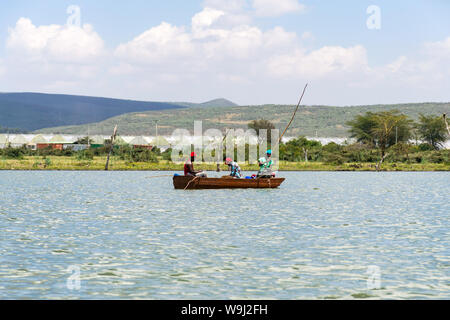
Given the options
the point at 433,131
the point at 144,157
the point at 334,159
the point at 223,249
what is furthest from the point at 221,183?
the point at 433,131

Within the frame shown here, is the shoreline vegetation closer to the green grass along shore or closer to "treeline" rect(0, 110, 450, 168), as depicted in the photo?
the green grass along shore

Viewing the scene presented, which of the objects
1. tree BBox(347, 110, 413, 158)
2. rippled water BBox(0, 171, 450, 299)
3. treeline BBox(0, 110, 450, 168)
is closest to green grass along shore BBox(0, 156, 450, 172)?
treeline BBox(0, 110, 450, 168)

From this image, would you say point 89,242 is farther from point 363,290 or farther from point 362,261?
point 363,290

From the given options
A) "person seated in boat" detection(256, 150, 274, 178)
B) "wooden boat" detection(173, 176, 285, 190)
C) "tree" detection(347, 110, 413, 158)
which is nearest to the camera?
"wooden boat" detection(173, 176, 285, 190)

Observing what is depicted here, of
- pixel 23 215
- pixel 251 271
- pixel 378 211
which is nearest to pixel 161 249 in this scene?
pixel 251 271

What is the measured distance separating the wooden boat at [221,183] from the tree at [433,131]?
278 feet

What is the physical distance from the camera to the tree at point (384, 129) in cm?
10094

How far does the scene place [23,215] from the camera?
83.4 feet

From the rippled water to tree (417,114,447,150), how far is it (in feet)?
295

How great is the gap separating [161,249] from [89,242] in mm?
2403

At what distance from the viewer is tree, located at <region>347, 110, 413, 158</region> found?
100938 mm

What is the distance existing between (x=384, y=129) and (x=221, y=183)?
69334 mm

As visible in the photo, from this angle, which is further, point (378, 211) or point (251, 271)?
point (378, 211)
